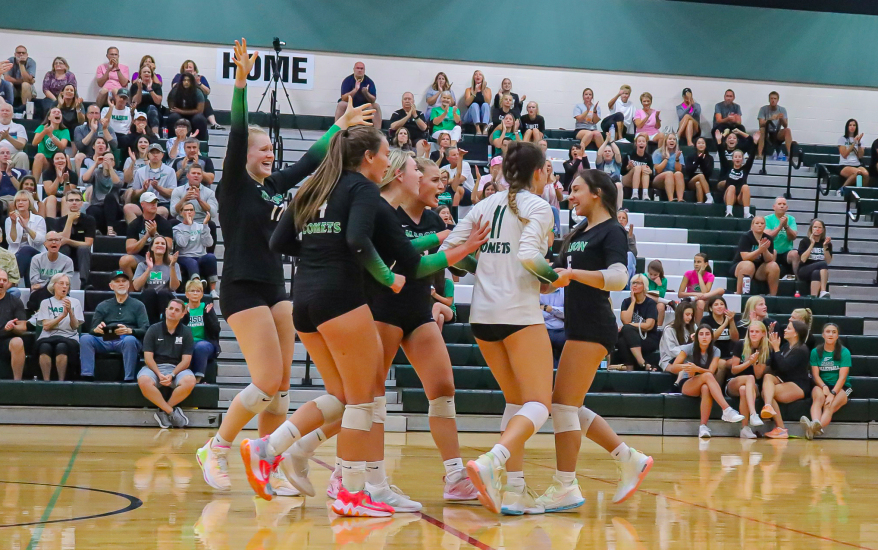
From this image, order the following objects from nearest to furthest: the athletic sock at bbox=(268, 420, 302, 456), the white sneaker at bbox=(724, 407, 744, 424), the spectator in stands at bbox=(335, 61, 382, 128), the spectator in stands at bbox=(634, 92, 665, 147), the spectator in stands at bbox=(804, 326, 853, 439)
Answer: the athletic sock at bbox=(268, 420, 302, 456), the white sneaker at bbox=(724, 407, 744, 424), the spectator in stands at bbox=(804, 326, 853, 439), the spectator in stands at bbox=(335, 61, 382, 128), the spectator in stands at bbox=(634, 92, 665, 147)

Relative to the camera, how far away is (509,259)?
15.4 feet

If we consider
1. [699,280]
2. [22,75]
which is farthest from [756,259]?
[22,75]

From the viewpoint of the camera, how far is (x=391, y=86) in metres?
17.8

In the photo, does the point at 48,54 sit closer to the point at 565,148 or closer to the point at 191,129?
the point at 191,129

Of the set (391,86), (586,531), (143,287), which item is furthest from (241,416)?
(391,86)

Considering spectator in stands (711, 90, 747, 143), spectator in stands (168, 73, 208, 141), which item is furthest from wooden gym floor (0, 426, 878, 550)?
spectator in stands (711, 90, 747, 143)

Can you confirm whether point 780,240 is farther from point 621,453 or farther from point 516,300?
point 516,300

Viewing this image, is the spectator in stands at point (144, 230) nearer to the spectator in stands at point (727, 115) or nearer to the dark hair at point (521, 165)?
the dark hair at point (521, 165)

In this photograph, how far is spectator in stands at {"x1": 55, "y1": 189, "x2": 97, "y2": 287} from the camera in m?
11.3

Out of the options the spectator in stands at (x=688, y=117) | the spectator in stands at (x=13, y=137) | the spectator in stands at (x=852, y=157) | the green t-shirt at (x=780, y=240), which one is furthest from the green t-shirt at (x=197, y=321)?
the spectator in stands at (x=852, y=157)

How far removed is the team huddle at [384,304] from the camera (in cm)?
438

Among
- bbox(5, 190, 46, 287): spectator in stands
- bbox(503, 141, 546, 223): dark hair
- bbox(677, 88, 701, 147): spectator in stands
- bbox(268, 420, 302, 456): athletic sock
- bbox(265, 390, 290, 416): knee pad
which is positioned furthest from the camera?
bbox(677, 88, 701, 147): spectator in stands

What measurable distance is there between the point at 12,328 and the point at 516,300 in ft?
23.4

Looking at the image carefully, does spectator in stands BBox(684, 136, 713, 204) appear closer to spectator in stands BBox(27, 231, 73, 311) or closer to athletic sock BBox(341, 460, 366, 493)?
spectator in stands BBox(27, 231, 73, 311)
